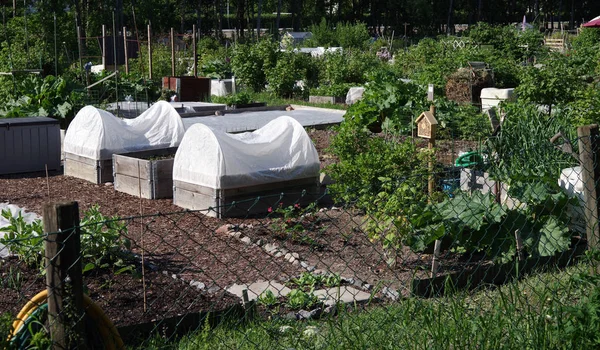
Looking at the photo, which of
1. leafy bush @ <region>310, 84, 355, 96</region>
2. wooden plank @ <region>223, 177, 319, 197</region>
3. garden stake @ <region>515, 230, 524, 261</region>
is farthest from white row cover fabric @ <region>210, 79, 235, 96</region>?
garden stake @ <region>515, 230, 524, 261</region>

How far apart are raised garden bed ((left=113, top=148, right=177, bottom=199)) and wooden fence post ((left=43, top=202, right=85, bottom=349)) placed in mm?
6177

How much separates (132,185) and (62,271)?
22.3ft

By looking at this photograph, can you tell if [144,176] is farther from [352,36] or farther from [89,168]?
[352,36]

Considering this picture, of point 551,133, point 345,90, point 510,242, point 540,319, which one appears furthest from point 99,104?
point 540,319

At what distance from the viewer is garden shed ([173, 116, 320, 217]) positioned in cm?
854

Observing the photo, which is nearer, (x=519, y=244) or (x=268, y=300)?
(x=268, y=300)

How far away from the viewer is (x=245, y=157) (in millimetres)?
8734

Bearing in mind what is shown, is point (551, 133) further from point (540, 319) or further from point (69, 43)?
point (69, 43)

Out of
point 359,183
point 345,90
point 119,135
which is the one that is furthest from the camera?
point 345,90

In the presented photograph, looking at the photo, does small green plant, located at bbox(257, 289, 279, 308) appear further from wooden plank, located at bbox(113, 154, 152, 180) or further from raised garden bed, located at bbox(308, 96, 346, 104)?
raised garden bed, located at bbox(308, 96, 346, 104)

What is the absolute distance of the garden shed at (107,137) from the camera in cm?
1042

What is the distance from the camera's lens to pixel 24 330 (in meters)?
3.09

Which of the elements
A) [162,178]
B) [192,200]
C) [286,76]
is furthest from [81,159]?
[286,76]

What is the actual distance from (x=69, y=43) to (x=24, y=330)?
3462cm
